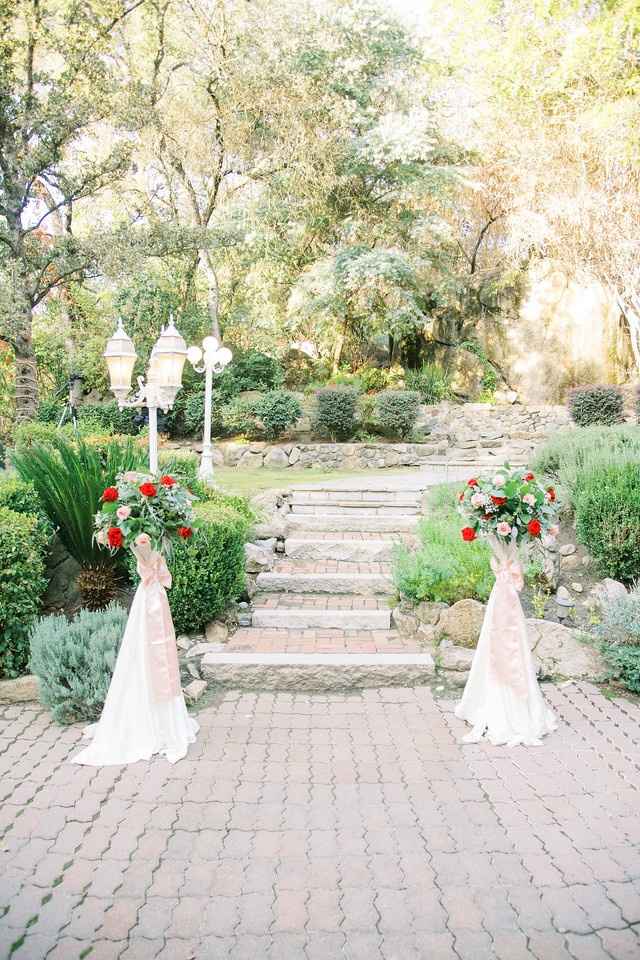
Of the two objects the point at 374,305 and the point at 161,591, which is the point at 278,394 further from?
the point at 161,591

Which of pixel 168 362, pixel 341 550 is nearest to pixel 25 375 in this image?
pixel 168 362

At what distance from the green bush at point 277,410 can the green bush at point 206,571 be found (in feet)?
28.4

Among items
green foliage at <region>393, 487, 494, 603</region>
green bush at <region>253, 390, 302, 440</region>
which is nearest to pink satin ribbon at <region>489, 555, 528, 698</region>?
green foliage at <region>393, 487, 494, 603</region>

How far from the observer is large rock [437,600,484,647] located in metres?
5.12

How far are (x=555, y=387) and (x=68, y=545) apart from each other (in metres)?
14.7

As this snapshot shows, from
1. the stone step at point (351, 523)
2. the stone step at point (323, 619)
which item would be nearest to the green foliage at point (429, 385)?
the stone step at point (351, 523)

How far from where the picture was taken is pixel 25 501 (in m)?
5.43

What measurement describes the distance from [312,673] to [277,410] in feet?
32.4

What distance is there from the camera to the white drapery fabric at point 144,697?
3.79 metres

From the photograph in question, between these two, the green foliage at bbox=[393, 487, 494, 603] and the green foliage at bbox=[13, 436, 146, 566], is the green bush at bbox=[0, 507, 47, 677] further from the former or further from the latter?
the green foliage at bbox=[393, 487, 494, 603]

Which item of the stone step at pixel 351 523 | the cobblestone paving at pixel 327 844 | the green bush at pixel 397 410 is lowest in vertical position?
the cobblestone paving at pixel 327 844

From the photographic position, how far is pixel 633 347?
634 inches

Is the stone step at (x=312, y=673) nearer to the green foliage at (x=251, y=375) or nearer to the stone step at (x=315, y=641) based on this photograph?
the stone step at (x=315, y=641)

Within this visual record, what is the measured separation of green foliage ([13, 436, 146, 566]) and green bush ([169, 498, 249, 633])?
786mm
